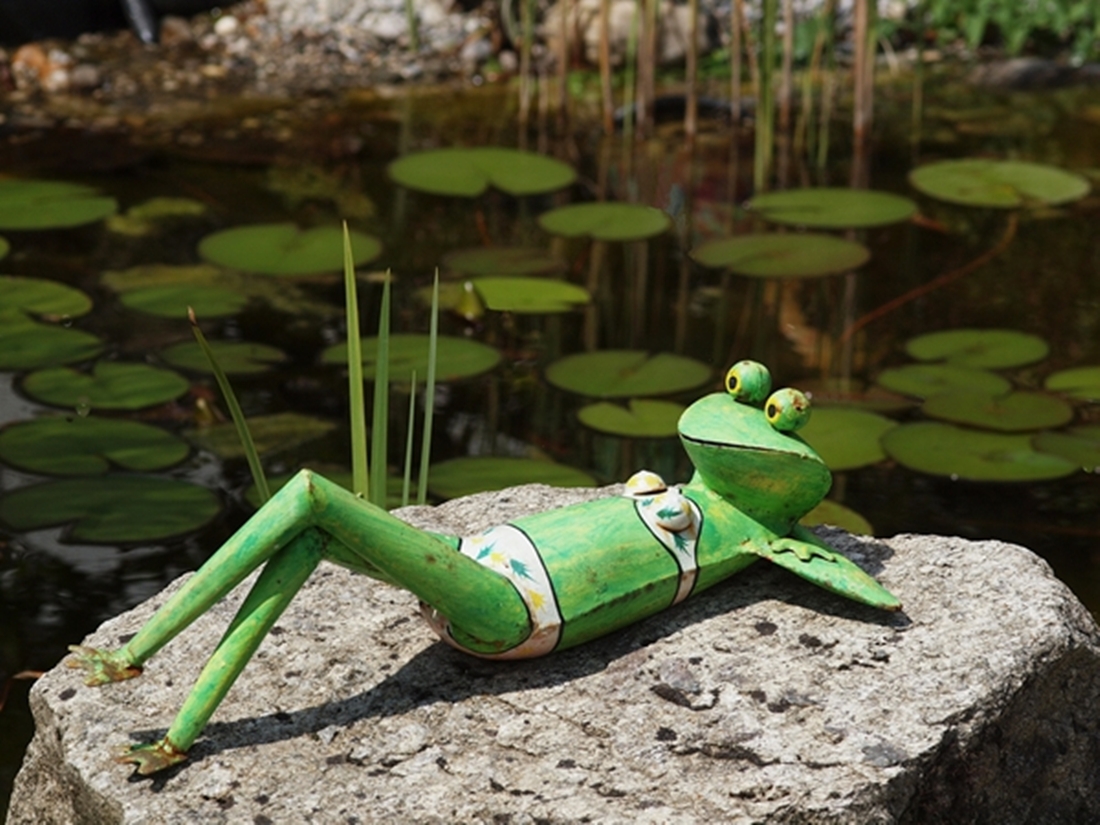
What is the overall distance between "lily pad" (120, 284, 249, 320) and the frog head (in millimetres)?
2245

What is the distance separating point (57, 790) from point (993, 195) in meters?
3.75

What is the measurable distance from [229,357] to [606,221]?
134 cm

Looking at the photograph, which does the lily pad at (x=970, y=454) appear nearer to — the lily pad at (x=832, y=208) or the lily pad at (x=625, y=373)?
the lily pad at (x=625, y=373)

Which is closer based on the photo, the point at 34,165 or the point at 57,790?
the point at 57,790

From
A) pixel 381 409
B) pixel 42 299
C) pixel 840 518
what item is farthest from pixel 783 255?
pixel 381 409

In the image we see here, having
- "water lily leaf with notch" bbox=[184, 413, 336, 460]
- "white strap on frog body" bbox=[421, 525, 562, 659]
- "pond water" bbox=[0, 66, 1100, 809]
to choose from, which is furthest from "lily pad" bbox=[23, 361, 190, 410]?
"white strap on frog body" bbox=[421, 525, 562, 659]

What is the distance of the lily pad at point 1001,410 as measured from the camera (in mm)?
3461

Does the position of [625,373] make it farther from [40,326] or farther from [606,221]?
[40,326]

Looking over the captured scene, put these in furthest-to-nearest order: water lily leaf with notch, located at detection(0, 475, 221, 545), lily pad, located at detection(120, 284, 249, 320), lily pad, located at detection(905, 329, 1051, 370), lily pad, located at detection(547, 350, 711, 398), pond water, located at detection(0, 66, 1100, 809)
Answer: lily pad, located at detection(120, 284, 249, 320) < lily pad, located at detection(905, 329, 1051, 370) < lily pad, located at detection(547, 350, 711, 398) < pond water, located at detection(0, 66, 1100, 809) < water lily leaf with notch, located at detection(0, 475, 221, 545)

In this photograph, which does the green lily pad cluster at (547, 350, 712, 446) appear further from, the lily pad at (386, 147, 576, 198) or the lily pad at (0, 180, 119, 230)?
the lily pad at (0, 180, 119, 230)

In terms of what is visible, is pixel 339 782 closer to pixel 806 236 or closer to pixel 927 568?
pixel 927 568

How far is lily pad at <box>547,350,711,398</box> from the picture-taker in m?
3.60

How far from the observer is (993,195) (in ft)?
15.7

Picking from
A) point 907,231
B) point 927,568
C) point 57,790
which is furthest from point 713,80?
point 57,790
